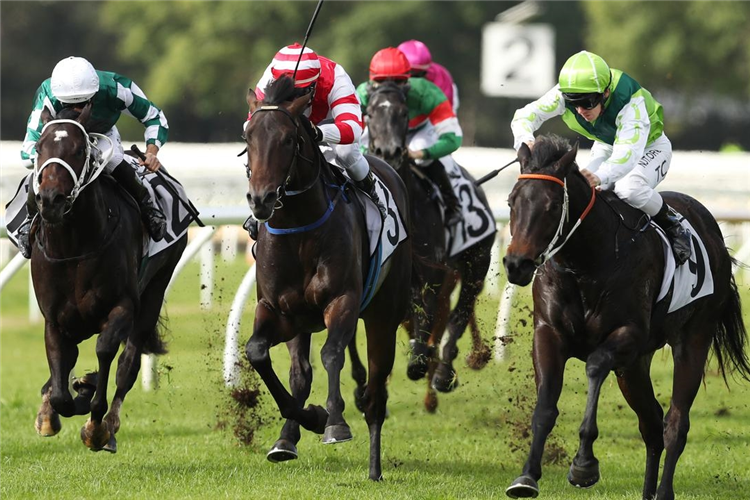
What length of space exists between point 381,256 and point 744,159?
1420 centimetres

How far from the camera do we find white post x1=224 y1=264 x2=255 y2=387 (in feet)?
26.0

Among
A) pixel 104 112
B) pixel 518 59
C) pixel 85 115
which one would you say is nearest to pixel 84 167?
pixel 85 115

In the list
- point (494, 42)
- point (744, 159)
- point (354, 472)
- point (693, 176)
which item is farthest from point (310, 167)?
point (744, 159)

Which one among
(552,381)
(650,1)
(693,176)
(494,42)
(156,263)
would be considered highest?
(650,1)

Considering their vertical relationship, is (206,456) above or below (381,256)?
below

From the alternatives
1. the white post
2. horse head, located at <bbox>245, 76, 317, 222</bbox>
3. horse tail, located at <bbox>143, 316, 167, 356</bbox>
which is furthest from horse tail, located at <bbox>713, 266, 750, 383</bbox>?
the white post

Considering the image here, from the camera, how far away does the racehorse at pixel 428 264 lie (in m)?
7.57

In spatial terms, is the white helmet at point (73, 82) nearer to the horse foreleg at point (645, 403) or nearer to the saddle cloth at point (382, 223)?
the saddle cloth at point (382, 223)

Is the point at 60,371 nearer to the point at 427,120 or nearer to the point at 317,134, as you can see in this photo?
the point at 317,134

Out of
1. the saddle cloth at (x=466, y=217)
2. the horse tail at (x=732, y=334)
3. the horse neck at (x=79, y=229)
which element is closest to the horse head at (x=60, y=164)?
the horse neck at (x=79, y=229)

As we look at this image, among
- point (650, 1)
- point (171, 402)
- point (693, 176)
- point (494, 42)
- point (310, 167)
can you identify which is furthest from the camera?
point (650, 1)

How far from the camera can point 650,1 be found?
101ft

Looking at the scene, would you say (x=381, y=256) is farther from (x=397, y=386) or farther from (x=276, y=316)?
(x=397, y=386)

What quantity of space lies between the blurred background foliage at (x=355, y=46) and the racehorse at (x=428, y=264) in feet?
70.2
